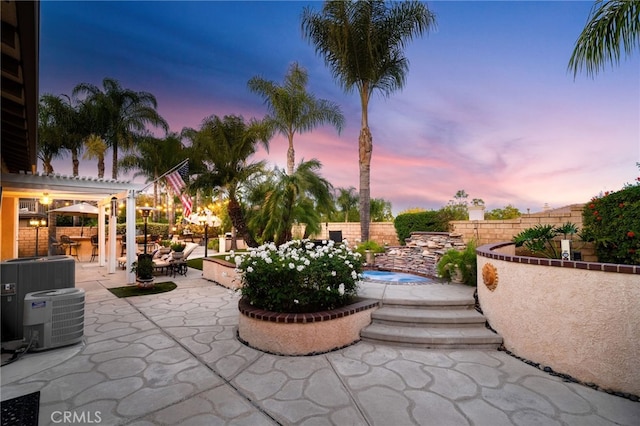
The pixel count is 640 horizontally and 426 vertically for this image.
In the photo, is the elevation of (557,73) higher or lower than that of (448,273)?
higher

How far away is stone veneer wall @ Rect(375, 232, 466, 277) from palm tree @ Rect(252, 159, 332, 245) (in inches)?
113

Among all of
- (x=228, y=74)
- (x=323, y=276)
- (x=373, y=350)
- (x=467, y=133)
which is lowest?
(x=373, y=350)

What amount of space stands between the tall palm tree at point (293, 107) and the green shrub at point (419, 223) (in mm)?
6666

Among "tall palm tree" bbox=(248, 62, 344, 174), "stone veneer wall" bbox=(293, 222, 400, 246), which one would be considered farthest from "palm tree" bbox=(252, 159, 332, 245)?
"tall palm tree" bbox=(248, 62, 344, 174)

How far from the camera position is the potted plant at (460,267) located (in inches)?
231

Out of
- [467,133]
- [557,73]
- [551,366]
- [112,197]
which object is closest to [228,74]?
[112,197]

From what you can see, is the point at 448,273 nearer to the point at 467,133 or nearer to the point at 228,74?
the point at 467,133

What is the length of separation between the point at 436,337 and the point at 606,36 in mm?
5296

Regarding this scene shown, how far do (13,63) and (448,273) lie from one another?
25.0 feet

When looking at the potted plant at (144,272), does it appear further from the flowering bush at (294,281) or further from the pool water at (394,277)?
the pool water at (394,277)

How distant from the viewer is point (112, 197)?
10.2 meters

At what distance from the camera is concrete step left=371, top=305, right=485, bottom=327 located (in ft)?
13.8

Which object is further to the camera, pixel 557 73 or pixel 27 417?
pixel 557 73

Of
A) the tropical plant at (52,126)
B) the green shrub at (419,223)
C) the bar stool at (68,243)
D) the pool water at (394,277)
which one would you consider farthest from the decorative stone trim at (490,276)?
the tropical plant at (52,126)
